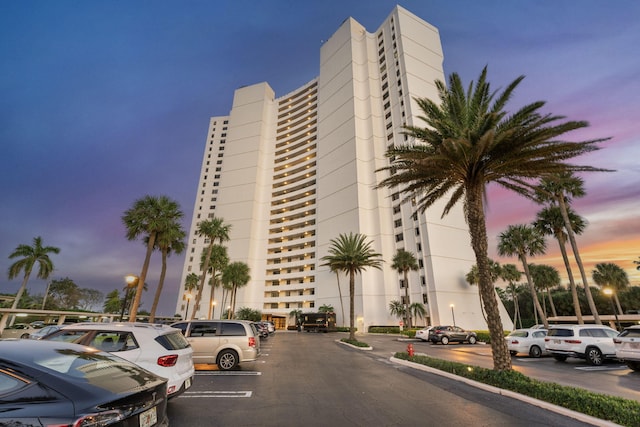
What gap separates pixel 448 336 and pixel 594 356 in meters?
14.1

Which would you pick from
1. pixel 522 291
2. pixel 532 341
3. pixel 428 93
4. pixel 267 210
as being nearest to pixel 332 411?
pixel 532 341

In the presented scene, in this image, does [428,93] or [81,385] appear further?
[428,93]

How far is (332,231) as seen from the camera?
5919cm

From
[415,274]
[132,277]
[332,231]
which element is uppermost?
[332,231]

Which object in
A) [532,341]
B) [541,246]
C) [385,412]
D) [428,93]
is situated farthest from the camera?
[428,93]

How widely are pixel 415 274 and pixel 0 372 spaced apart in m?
50.6

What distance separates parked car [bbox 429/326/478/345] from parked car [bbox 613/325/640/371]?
52.2 feet

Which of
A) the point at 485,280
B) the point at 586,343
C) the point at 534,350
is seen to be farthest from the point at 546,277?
the point at 485,280

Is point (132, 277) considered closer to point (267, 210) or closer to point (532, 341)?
point (532, 341)

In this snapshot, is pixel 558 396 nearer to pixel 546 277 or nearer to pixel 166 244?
pixel 166 244

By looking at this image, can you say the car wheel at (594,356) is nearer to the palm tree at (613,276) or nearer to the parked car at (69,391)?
the parked car at (69,391)

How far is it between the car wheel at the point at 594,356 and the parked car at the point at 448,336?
13950 millimetres

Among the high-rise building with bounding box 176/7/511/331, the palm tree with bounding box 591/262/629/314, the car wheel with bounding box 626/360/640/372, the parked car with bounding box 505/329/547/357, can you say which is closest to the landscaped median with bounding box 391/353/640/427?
the car wheel with bounding box 626/360/640/372

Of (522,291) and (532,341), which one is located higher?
(522,291)
